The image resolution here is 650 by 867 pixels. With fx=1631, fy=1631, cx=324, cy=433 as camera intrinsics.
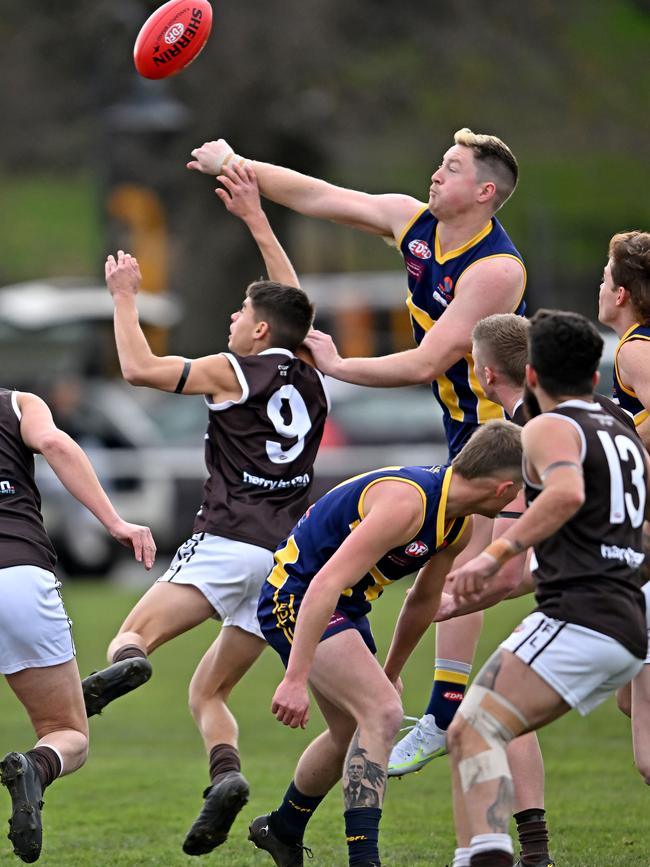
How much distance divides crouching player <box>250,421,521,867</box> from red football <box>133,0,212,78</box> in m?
2.61

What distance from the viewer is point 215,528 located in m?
7.16

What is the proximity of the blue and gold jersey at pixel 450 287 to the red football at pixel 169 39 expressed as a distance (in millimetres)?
1396

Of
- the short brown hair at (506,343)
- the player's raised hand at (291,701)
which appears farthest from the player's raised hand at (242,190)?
the player's raised hand at (291,701)

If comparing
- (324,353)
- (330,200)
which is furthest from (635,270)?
(330,200)

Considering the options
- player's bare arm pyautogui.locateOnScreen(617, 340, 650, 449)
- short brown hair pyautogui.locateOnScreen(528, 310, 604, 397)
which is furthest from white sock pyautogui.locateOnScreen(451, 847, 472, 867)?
player's bare arm pyautogui.locateOnScreen(617, 340, 650, 449)

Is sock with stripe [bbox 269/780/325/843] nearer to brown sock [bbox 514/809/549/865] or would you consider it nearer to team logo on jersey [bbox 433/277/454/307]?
brown sock [bbox 514/809/549/865]

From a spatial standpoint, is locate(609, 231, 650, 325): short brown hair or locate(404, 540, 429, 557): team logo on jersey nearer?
locate(404, 540, 429, 557): team logo on jersey

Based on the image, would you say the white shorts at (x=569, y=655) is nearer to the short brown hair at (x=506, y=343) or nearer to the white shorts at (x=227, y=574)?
the short brown hair at (x=506, y=343)

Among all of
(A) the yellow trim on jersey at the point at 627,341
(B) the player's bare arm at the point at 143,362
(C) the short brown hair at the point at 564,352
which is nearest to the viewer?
(C) the short brown hair at the point at 564,352

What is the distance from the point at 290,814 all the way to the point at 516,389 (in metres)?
1.96

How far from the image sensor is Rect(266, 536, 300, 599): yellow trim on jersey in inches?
247

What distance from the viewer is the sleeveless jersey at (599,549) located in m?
5.29

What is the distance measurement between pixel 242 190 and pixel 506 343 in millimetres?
1610

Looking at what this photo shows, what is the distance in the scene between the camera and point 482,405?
724 centimetres
